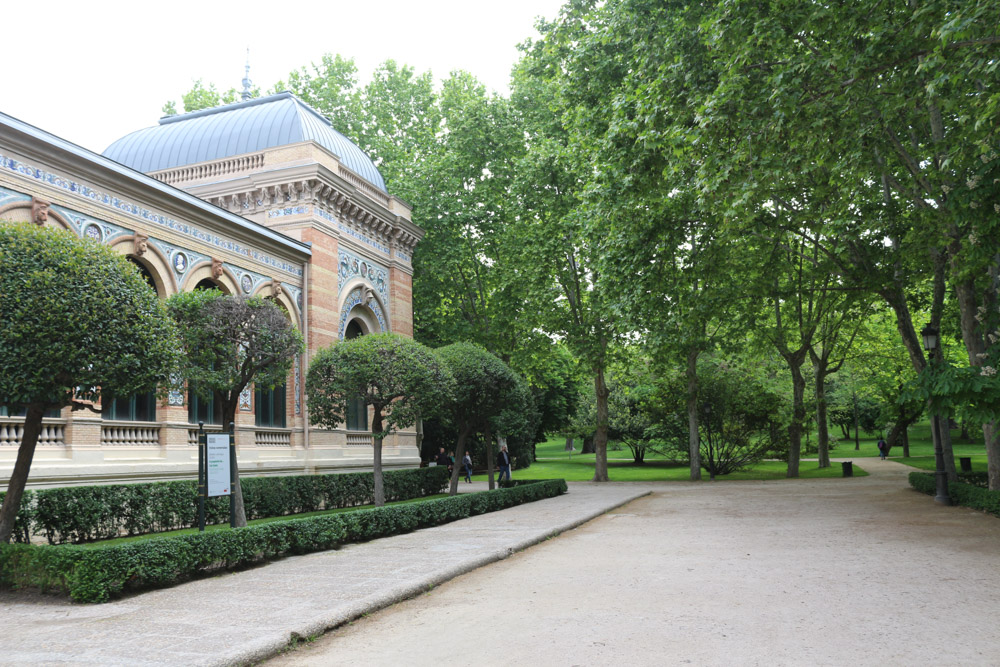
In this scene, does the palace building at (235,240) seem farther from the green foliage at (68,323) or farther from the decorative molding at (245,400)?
the green foliage at (68,323)

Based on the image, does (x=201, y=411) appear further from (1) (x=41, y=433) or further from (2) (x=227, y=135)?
(2) (x=227, y=135)

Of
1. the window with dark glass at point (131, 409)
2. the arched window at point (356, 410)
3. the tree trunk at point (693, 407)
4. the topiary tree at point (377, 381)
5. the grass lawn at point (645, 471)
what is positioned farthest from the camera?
the grass lawn at point (645, 471)

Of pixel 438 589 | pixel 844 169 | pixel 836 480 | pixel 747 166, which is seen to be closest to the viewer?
pixel 438 589

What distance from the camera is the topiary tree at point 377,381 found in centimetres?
1565

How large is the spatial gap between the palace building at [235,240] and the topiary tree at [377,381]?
3150 mm

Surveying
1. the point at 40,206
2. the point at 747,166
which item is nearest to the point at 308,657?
the point at 747,166

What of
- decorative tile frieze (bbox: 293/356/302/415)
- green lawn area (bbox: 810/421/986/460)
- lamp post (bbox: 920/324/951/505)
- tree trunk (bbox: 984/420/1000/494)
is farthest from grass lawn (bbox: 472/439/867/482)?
decorative tile frieze (bbox: 293/356/302/415)

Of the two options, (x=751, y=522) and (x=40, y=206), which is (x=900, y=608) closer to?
(x=751, y=522)

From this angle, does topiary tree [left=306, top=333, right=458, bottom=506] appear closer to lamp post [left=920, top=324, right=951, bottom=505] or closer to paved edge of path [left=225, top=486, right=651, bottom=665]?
paved edge of path [left=225, top=486, right=651, bottom=665]

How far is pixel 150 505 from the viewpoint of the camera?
12.8m

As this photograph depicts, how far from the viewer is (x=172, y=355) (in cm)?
941

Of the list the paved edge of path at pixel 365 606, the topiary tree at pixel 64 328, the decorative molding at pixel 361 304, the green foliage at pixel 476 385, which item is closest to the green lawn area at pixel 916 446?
the green foliage at pixel 476 385

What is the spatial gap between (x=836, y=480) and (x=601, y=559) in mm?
20373

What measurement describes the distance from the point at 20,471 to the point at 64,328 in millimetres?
1963
